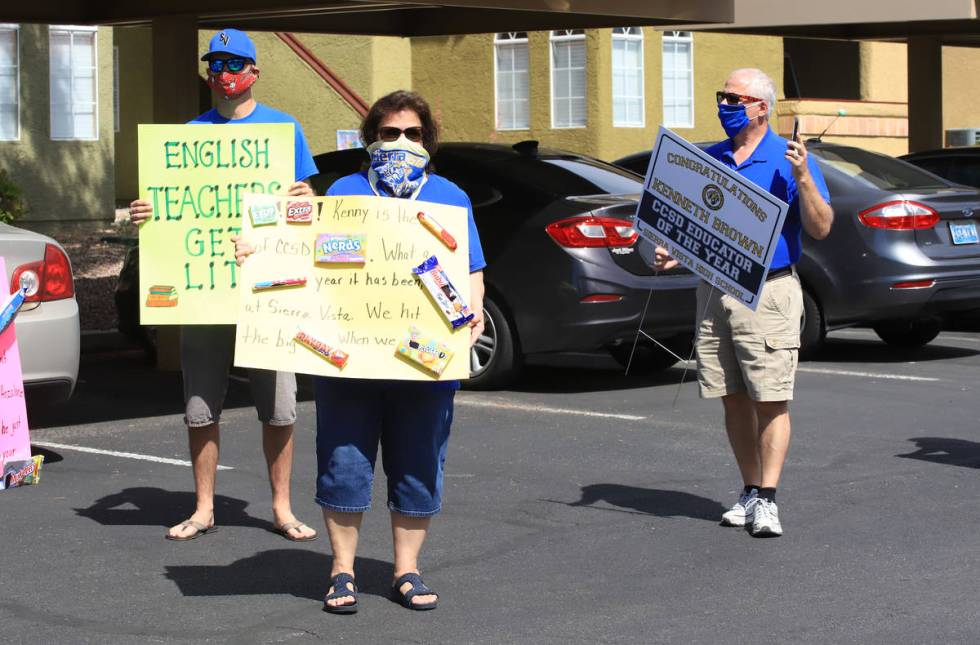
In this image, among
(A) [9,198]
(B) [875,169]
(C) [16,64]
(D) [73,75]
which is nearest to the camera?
(B) [875,169]

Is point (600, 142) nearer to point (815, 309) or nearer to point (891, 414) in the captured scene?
point (815, 309)

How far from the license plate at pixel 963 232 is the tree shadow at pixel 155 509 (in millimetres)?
6129

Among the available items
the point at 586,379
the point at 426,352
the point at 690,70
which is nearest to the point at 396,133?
the point at 426,352

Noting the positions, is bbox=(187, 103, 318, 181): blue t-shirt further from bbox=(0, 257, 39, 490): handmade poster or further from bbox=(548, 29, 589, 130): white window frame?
bbox=(548, 29, 589, 130): white window frame

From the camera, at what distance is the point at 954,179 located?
46.1 feet

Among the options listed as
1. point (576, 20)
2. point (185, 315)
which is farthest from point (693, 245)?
point (576, 20)

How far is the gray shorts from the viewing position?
6.54m

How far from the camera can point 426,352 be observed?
5297 millimetres

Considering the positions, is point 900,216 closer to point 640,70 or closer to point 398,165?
point 398,165

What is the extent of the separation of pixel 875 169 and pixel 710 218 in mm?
5857

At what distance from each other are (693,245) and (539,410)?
327 centimetres

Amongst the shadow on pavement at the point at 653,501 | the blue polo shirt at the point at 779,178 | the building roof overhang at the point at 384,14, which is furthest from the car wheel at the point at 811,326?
the blue polo shirt at the point at 779,178

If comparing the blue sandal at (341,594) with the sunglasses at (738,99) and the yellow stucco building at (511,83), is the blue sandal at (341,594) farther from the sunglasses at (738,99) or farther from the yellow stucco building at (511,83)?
the yellow stucco building at (511,83)

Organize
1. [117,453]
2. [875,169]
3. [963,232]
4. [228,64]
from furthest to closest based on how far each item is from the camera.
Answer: [875,169] < [963,232] < [117,453] < [228,64]
